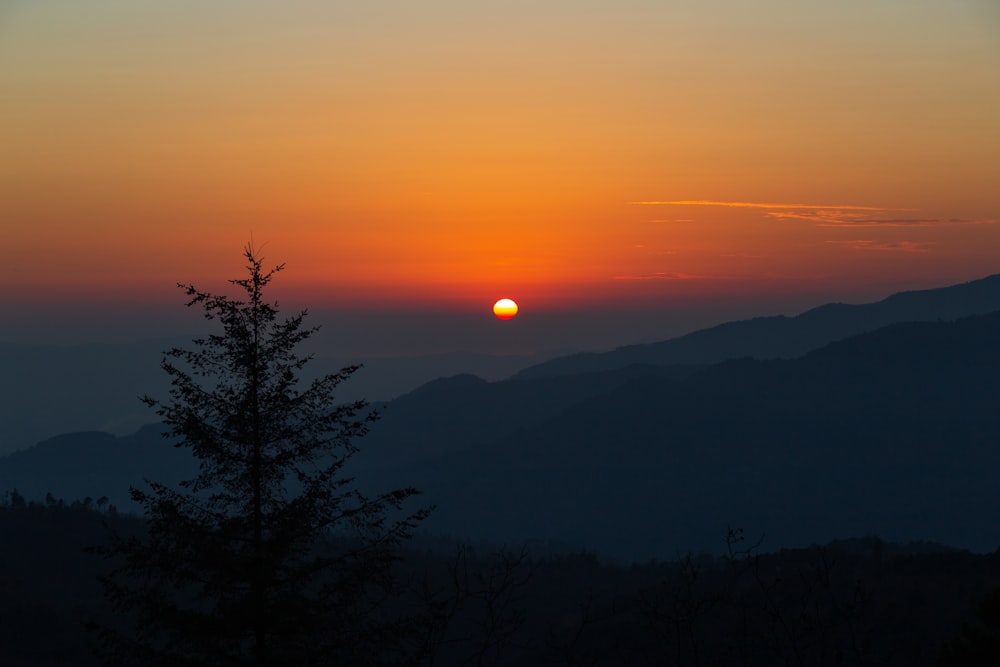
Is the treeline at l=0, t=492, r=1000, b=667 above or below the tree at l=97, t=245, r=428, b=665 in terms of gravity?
below

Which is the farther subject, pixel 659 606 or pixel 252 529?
pixel 659 606

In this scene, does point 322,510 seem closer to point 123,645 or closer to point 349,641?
point 349,641

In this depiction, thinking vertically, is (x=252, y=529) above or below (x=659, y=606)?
above

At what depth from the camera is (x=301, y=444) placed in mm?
14203

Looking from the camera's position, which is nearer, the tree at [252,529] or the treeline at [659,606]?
the tree at [252,529]

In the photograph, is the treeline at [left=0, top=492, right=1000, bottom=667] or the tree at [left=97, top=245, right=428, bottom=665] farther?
the treeline at [left=0, top=492, right=1000, bottom=667]

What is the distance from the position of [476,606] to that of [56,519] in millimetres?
46882

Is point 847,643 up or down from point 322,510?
down

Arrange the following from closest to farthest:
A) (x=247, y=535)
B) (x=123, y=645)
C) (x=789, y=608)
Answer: (x=123, y=645), (x=247, y=535), (x=789, y=608)

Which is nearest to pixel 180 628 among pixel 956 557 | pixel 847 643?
pixel 847 643

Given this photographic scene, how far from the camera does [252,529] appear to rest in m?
14.0

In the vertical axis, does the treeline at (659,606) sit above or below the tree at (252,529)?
below

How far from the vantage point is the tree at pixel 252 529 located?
1344cm

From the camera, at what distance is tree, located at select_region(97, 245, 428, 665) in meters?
13.4
